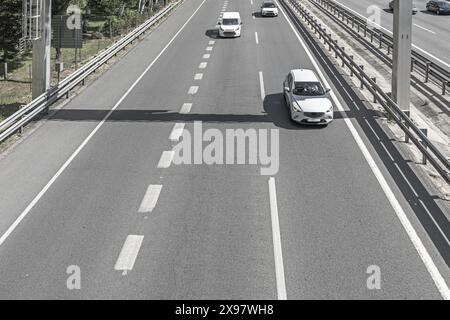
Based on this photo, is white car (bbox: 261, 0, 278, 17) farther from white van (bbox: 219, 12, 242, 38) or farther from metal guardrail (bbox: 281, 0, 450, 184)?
metal guardrail (bbox: 281, 0, 450, 184)

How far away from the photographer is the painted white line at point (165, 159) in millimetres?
14022

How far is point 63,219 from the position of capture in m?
11.1

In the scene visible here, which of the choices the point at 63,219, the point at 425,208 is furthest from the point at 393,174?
the point at 63,219

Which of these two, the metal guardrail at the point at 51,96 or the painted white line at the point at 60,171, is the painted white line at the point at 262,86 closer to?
the painted white line at the point at 60,171

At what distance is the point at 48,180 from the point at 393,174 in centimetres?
927

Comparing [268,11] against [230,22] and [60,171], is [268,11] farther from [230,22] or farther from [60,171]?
[60,171]

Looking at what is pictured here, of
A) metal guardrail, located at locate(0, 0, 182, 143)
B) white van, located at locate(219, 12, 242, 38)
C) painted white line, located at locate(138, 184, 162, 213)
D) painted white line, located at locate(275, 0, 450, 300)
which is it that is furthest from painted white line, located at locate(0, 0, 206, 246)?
white van, located at locate(219, 12, 242, 38)

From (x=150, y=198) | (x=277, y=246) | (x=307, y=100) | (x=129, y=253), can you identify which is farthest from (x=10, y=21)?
(x=277, y=246)

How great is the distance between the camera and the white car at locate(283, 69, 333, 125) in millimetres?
17125

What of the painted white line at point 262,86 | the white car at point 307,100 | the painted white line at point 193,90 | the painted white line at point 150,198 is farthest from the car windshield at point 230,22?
the painted white line at point 150,198

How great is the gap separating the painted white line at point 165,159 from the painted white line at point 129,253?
3.99 meters

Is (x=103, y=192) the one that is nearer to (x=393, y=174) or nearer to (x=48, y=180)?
(x=48, y=180)

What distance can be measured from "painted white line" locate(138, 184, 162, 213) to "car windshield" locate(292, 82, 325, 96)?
798 cm

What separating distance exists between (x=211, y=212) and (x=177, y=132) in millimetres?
5951
